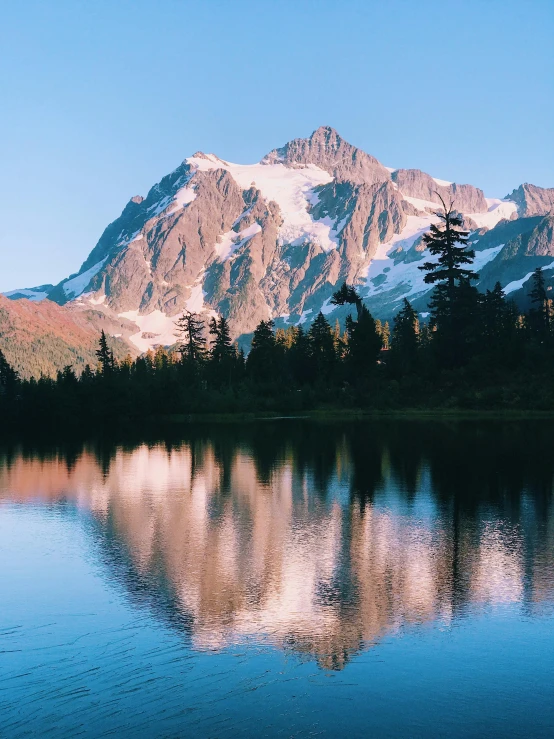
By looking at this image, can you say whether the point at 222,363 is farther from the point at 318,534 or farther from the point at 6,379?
the point at 318,534

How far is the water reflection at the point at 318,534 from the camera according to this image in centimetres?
1848

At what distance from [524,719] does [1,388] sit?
12996cm

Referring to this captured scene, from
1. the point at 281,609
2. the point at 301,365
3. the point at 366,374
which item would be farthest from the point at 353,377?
the point at 281,609

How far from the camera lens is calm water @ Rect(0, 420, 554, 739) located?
43.7 feet

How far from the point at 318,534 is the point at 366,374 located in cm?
9173

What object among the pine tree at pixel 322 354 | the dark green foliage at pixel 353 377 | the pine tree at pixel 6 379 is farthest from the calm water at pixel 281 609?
the pine tree at pixel 6 379

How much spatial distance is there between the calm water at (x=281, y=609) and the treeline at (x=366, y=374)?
216 feet

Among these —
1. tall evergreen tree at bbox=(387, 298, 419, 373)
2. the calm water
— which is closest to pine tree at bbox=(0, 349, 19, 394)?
tall evergreen tree at bbox=(387, 298, 419, 373)

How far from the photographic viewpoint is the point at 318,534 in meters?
27.6

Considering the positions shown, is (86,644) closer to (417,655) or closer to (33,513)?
(417,655)

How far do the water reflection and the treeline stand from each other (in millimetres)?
48997

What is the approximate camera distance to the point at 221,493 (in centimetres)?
3791

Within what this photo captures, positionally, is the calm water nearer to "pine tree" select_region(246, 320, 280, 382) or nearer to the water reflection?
the water reflection

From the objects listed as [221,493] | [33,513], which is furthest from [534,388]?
[33,513]
